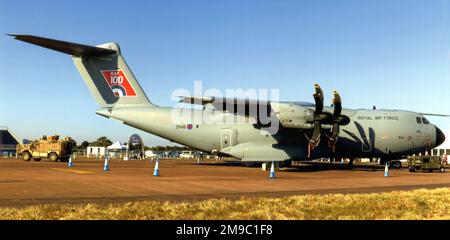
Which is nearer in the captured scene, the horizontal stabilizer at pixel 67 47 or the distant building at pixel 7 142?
the horizontal stabilizer at pixel 67 47

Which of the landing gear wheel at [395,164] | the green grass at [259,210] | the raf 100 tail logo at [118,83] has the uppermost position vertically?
the raf 100 tail logo at [118,83]

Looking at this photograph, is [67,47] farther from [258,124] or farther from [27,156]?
[27,156]

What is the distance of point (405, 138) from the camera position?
96.0ft

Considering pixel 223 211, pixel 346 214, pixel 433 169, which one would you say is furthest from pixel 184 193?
pixel 433 169

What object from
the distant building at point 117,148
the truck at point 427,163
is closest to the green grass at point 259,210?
the truck at point 427,163

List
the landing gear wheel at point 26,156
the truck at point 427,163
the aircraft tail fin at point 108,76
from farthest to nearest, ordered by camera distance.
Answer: the landing gear wheel at point 26,156, the truck at point 427,163, the aircraft tail fin at point 108,76

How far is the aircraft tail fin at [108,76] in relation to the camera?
2739cm

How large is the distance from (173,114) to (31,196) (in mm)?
18608

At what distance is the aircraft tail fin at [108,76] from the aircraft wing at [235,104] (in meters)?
5.19

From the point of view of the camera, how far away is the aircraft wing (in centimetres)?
2450

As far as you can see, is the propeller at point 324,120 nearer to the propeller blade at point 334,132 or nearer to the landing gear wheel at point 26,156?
the propeller blade at point 334,132

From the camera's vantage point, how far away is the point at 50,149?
1539 inches

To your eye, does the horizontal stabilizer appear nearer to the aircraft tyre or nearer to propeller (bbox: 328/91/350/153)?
propeller (bbox: 328/91/350/153)

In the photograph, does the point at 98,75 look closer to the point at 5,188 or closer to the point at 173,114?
the point at 173,114
